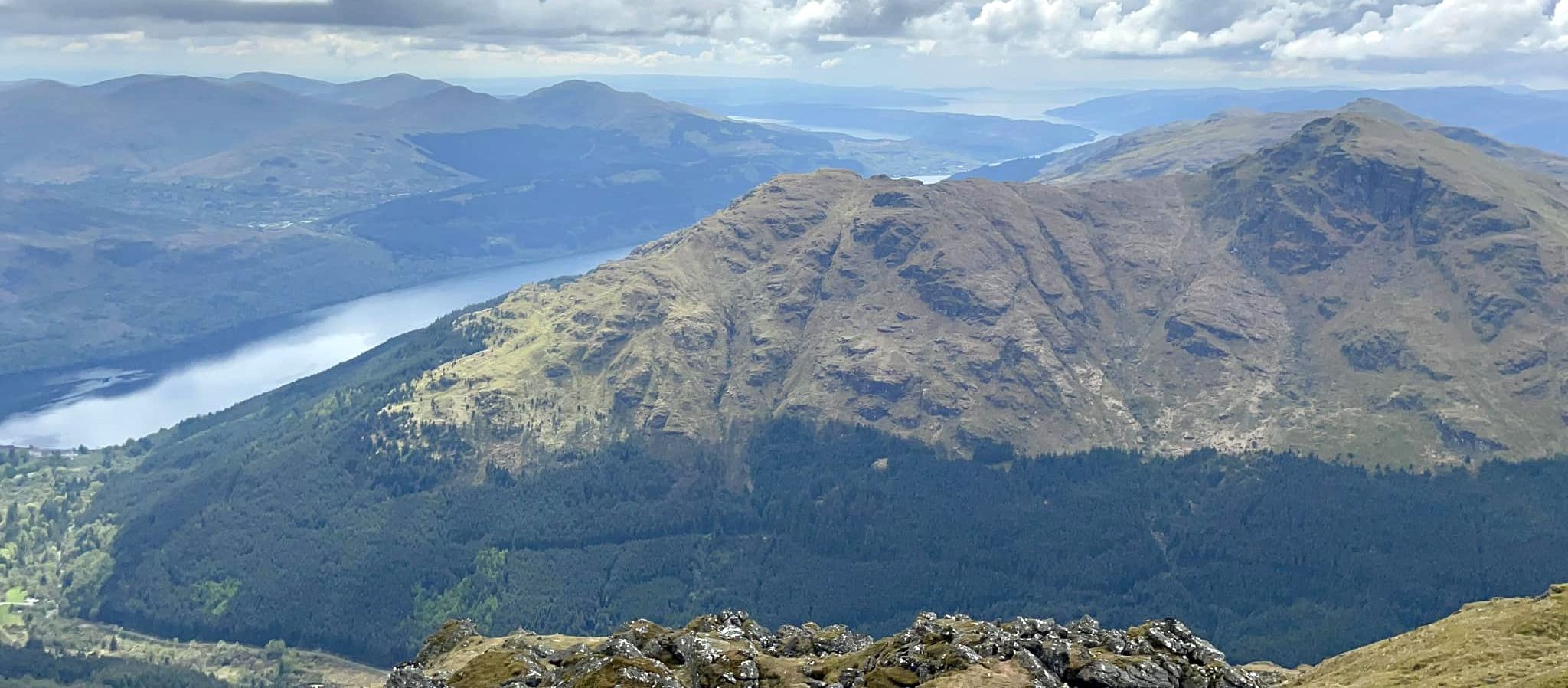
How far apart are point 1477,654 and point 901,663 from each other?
48.9 meters

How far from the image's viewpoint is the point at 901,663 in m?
108

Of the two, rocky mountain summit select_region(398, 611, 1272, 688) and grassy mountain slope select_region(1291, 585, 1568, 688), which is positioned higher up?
grassy mountain slope select_region(1291, 585, 1568, 688)

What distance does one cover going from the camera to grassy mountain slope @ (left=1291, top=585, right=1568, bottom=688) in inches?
3327

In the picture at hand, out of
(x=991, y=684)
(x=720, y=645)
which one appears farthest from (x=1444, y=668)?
(x=720, y=645)

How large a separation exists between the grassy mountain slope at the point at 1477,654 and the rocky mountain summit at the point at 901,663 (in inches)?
373

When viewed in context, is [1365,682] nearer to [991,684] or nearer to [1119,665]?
[1119,665]

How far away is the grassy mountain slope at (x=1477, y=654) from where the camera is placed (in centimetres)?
8450

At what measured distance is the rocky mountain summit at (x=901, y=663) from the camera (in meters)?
99.7

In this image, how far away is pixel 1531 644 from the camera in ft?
304

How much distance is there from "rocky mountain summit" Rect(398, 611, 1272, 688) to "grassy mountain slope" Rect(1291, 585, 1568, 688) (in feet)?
31.1

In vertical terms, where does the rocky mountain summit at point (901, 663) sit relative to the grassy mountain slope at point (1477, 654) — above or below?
below

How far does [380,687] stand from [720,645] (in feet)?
122

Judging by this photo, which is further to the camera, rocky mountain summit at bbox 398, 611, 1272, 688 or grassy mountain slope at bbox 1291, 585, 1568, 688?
rocky mountain summit at bbox 398, 611, 1272, 688

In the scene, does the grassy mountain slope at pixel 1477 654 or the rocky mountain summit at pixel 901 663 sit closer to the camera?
the grassy mountain slope at pixel 1477 654
